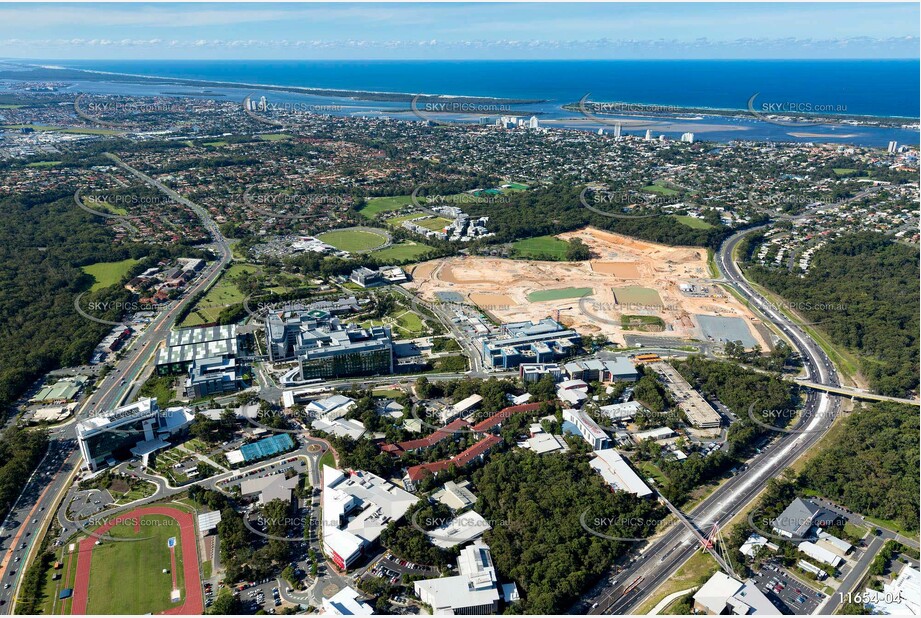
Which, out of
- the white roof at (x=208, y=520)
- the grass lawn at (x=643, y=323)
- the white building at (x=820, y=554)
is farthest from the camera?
the grass lawn at (x=643, y=323)

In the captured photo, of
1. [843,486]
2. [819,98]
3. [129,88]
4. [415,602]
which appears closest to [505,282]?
[843,486]

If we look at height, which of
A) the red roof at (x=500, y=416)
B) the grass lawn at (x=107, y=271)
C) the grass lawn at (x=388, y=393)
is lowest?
the grass lawn at (x=107, y=271)

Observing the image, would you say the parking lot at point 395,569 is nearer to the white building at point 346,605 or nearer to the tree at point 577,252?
the white building at point 346,605

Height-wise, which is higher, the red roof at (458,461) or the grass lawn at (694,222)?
the grass lawn at (694,222)

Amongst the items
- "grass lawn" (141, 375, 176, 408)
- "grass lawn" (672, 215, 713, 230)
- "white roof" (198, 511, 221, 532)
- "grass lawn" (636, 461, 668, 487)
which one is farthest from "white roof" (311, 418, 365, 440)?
"grass lawn" (672, 215, 713, 230)

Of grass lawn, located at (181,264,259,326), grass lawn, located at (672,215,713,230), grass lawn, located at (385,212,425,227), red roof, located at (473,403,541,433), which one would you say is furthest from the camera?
grass lawn, located at (385,212,425,227)

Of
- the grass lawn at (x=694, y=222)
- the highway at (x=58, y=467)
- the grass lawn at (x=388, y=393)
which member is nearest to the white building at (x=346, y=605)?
the highway at (x=58, y=467)

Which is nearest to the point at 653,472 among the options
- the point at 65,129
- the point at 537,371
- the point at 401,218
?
the point at 537,371

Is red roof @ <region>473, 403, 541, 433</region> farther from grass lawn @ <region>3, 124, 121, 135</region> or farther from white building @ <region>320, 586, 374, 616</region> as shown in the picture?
grass lawn @ <region>3, 124, 121, 135</region>

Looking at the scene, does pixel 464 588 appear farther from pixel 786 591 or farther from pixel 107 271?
pixel 107 271
